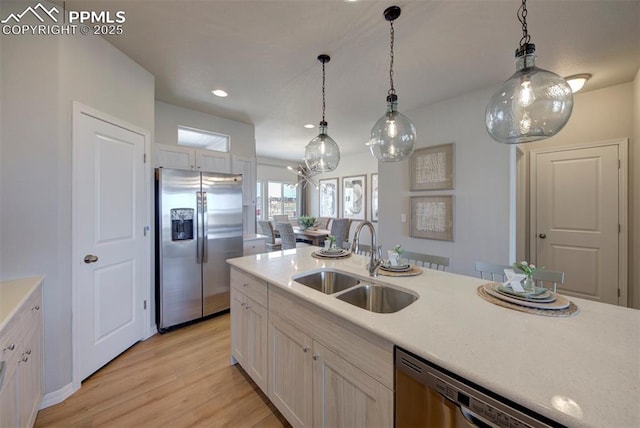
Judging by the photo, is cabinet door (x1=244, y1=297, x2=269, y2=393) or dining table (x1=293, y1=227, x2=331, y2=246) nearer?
cabinet door (x1=244, y1=297, x2=269, y2=393)

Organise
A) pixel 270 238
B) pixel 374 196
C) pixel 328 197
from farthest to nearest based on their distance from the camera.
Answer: pixel 328 197 < pixel 374 196 < pixel 270 238

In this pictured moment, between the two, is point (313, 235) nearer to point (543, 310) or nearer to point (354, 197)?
point (354, 197)

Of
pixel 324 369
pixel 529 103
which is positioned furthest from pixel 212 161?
pixel 529 103

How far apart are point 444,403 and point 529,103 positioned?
4.49 ft

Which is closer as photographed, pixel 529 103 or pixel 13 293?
pixel 529 103

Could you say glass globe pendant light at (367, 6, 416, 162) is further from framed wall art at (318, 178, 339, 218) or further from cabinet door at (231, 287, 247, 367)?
framed wall art at (318, 178, 339, 218)

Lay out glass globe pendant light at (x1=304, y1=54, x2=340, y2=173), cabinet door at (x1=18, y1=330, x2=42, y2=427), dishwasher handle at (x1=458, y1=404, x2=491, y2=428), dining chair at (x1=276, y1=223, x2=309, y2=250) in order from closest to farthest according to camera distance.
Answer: dishwasher handle at (x1=458, y1=404, x2=491, y2=428), cabinet door at (x1=18, y1=330, x2=42, y2=427), glass globe pendant light at (x1=304, y1=54, x2=340, y2=173), dining chair at (x1=276, y1=223, x2=309, y2=250)

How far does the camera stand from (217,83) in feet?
9.16

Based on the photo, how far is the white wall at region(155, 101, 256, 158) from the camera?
3389 mm

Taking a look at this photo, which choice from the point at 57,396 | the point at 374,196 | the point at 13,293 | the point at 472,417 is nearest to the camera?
the point at 472,417

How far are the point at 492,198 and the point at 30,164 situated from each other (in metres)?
4.03

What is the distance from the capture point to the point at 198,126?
12.2 feet

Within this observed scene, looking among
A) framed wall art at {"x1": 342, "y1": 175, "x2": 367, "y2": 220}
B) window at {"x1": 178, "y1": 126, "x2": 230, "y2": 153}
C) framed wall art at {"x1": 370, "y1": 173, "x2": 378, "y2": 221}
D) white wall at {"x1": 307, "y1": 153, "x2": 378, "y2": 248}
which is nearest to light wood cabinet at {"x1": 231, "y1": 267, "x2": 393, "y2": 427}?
window at {"x1": 178, "y1": 126, "x2": 230, "y2": 153}

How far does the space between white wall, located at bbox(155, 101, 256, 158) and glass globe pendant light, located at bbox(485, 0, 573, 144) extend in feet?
11.9
